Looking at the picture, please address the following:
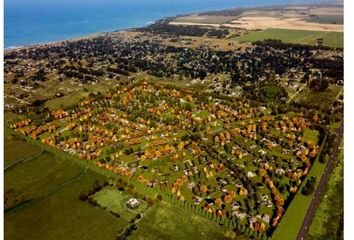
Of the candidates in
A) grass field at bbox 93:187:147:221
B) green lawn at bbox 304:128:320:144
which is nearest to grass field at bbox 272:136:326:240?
green lawn at bbox 304:128:320:144

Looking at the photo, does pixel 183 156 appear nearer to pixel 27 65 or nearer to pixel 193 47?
pixel 27 65

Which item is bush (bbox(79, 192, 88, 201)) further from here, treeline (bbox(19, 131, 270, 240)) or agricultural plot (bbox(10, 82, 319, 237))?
agricultural plot (bbox(10, 82, 319, 237))

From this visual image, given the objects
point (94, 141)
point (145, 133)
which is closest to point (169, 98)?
point (145, 133)

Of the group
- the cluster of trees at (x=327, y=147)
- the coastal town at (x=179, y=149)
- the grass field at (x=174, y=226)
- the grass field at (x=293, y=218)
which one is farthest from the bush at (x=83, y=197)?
the cluster of trees at (x=327, y=147)

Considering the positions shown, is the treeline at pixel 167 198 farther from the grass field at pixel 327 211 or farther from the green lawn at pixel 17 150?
the grass field at pixel 327 211

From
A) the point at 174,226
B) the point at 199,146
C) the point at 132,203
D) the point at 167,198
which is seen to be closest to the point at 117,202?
the point at 132,203

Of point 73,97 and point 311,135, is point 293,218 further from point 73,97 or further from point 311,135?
point 73,97
